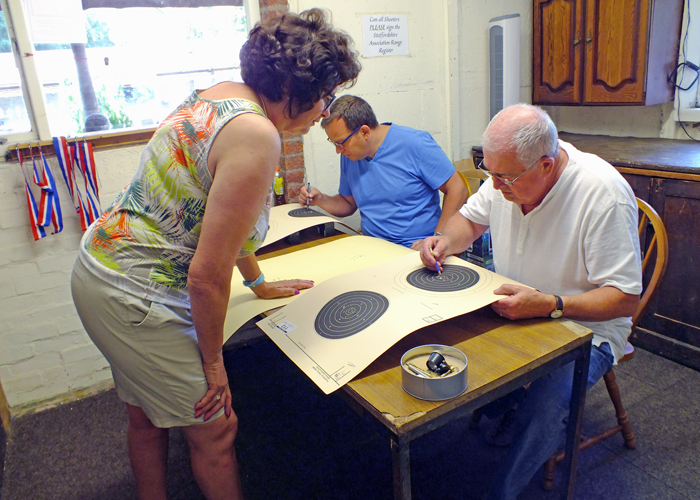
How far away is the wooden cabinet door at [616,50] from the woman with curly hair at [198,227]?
2077 millimetres

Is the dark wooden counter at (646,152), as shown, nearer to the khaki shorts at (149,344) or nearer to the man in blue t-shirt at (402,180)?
the man in blue t-shirt at (402,180)

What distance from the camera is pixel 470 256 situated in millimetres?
2439

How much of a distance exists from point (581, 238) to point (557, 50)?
202 cm

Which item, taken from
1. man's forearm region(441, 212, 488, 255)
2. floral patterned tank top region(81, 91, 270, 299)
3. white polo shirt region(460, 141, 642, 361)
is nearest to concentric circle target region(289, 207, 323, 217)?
man's forearm region(441, 212, 488, 255)

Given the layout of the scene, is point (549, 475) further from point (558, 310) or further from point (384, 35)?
point (384, 35)

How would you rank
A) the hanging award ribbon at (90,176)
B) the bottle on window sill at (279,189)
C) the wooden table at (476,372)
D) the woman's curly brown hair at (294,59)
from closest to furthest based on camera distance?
the wooden table at (476,372) < the woman's curly brown hair at (294,59) < the hanging award ribbon at (90,176) < the bottle on window sill at (279,189)

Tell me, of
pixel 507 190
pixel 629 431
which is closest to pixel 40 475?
pixel 507 190

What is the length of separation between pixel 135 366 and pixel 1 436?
1374mm

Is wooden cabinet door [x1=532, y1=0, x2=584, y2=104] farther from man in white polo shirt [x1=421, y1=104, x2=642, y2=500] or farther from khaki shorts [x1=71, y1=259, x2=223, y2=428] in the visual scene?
khaki shorts [x1=71, y1=259, x2=223, y2=428]

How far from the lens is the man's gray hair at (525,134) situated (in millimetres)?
1251

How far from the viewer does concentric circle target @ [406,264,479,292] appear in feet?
4.18

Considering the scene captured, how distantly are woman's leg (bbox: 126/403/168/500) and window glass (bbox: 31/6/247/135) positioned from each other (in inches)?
59.1

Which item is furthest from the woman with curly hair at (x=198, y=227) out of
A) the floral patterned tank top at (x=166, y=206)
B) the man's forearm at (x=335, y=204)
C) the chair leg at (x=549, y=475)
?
the man's forearm at (x=335, y=204)

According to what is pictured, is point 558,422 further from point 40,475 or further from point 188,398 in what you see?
point 40,475
